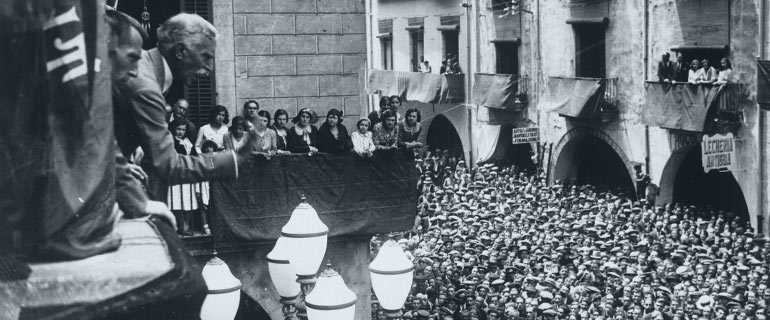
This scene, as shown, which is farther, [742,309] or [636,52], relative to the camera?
[636,52]

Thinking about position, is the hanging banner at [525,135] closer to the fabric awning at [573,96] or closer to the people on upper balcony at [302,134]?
the fabric awning at [573,96]

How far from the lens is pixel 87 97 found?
2.84 m

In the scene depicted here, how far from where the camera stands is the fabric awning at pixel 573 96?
29.0 metres

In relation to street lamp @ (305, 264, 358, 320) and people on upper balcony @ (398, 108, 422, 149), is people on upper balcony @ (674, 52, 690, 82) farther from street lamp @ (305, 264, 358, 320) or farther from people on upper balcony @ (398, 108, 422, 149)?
street lamp @ (305, 264, 358, 320)

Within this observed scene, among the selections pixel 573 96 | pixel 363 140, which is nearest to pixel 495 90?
pixel 573 96

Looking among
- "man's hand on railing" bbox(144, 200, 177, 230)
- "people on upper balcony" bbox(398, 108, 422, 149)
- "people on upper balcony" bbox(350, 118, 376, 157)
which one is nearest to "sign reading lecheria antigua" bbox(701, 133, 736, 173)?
"people on upper balcony" bbox(398, 108, 422, 149)

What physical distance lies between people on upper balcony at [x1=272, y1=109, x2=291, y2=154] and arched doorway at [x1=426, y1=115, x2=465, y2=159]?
24843 millimetres

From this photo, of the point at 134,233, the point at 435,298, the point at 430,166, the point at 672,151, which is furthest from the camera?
the point at 430,166

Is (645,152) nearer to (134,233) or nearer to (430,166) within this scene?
(430,166)

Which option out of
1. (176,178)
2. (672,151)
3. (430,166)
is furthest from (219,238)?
(430,166)

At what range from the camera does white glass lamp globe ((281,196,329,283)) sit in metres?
8.05

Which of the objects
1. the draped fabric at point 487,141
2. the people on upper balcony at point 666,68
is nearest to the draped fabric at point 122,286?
the people on upper balcony at point 666,68

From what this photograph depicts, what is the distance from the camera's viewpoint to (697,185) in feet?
87.8

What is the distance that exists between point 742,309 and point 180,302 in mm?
13372
